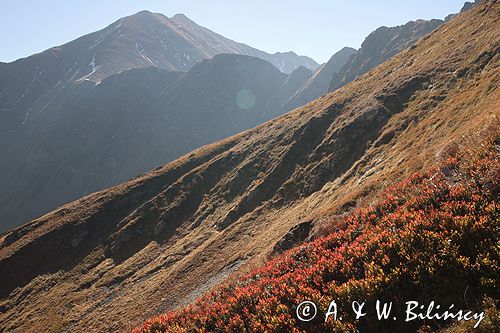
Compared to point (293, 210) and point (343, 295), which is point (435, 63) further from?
point (343, 295)

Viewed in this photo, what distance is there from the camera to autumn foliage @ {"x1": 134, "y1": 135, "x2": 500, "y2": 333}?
9.38 m

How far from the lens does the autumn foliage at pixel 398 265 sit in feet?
30.8

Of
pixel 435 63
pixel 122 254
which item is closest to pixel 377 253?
pixel 435 63

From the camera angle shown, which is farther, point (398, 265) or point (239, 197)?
point (239, 197)

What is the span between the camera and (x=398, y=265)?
10742 mm

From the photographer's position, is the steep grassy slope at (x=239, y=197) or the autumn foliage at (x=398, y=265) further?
the steep grassy slope at (x=239, y=197)

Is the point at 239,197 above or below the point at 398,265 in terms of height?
below

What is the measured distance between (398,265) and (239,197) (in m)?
55.8

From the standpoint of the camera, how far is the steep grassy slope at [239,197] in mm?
40438

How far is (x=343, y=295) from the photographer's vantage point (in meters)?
10.7

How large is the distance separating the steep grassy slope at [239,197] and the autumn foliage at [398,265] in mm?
13211

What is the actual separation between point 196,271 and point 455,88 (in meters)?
44.7

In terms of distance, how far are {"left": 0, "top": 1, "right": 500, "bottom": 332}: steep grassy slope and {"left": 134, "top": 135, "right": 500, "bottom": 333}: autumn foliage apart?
43.3ft

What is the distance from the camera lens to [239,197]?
66062 millimetres
